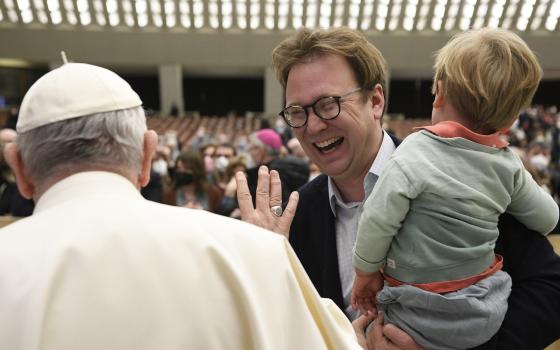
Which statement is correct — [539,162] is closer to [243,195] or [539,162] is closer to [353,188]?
[353,188]

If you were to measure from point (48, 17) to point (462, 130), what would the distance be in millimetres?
24122

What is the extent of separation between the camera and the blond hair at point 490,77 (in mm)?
1551

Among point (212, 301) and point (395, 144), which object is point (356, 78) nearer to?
point (395, 144)

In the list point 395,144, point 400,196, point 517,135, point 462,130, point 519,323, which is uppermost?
point 462,130

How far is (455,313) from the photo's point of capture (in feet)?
5.12

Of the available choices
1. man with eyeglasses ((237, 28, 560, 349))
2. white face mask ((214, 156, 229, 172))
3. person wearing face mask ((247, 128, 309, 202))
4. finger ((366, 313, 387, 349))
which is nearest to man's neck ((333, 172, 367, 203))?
man with eyeglasses ((237, 28, 560, 349))

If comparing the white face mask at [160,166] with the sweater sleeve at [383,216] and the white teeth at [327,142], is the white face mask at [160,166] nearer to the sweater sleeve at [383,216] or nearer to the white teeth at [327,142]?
the white teeth at [327,142]

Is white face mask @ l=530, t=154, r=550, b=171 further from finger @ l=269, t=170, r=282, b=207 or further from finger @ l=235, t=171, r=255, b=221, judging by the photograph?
finger @ l=235, t=171, r=255, b=221

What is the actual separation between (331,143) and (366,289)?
64cm

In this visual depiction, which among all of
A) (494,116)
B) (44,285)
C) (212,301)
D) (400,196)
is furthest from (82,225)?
(494,116)

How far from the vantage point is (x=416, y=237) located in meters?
1.58

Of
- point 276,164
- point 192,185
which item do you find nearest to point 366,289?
point 276,164

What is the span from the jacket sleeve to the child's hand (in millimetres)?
354

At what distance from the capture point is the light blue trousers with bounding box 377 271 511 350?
1.55 m
